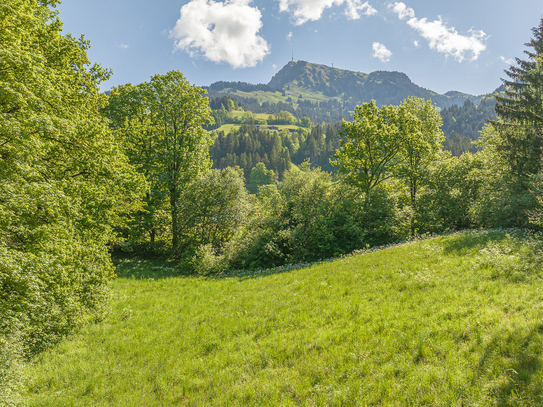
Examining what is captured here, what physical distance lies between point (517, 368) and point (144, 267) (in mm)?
24824

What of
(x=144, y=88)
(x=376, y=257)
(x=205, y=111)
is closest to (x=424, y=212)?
(x=376, y=257)

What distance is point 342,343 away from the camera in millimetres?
8273

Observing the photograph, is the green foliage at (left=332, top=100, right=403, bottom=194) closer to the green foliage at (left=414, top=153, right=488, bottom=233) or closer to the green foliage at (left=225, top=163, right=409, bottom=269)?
the green foliage at (left=225, top=163, right=409, bottom=269)

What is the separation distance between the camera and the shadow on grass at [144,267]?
67.9 ft

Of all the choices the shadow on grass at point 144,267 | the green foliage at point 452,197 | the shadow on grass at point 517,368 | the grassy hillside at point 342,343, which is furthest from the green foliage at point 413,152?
the shadow on grass at point 144,267

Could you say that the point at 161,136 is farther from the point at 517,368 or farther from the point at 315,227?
the point at 517,368

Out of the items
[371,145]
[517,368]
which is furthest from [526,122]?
[517,368]

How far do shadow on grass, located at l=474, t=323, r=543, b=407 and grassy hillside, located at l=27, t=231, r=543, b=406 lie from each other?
0.08 feet

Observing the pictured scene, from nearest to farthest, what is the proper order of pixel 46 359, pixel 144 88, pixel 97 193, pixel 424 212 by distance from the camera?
pixel 46 359, pixel 97 193, pixel 424 212, pixel 144 88

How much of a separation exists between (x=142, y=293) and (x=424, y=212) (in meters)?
26.2

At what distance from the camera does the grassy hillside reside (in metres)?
6.02

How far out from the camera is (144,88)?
27391mm

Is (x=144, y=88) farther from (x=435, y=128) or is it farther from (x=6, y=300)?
(x=435, y=128)

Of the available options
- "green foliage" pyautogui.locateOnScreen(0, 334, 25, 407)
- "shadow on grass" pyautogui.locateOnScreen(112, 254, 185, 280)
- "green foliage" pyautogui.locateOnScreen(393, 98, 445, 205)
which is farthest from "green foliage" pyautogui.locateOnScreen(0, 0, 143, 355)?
"green foliage" pyautogui.locateOnScreen(393, 98, 445, 205)
